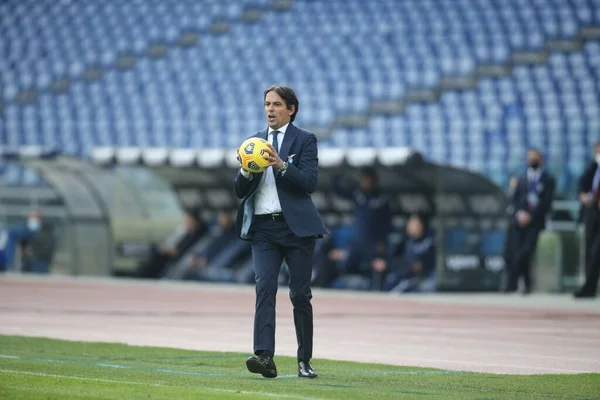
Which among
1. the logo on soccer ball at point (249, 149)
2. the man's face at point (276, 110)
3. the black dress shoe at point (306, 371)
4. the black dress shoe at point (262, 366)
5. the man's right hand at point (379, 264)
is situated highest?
the man's face at point (276, 110)

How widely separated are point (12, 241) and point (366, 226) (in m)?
8.83

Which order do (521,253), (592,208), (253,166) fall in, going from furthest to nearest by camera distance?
(521,253) → (592,208) → (253,166)

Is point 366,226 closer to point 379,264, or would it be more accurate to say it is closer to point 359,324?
point 379,264

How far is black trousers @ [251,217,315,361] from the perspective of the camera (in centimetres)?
777

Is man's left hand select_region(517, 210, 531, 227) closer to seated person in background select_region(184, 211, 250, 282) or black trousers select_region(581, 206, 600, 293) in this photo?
black trousers select_region(581, 206, 600, 293)

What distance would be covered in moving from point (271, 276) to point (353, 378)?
0.83m

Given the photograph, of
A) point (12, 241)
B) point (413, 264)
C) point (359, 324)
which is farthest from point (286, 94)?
point (12, 241)

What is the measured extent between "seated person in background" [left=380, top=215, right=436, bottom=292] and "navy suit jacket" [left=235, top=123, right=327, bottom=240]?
1131cm

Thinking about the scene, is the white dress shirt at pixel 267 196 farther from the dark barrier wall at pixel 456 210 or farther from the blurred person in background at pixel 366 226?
the blurred person in background at pixel 366 226

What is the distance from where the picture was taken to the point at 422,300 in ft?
58.3

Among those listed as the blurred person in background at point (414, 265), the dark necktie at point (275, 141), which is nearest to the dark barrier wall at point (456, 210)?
the blurred person in background at point (414, 265)

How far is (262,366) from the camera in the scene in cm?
748

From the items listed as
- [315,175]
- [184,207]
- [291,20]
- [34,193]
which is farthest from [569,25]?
[315,175]

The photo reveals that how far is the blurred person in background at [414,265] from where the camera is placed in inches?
760
